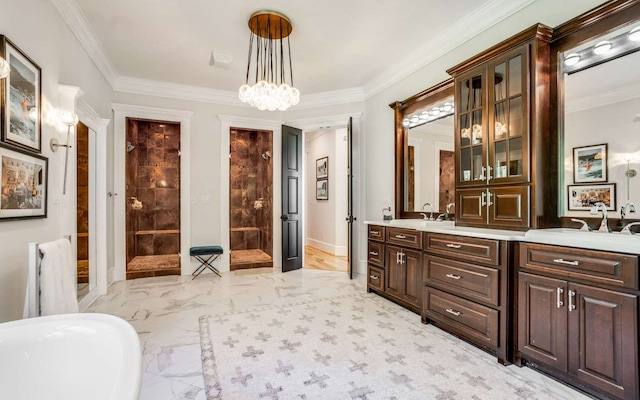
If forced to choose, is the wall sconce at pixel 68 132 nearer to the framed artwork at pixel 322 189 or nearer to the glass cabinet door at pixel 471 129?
the glass cabinet door at pixel 471 129

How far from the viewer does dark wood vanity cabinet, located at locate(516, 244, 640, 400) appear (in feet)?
5.52

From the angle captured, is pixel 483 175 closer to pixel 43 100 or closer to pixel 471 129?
pixel 471 129

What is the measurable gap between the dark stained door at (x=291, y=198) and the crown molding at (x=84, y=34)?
2514 millimetres

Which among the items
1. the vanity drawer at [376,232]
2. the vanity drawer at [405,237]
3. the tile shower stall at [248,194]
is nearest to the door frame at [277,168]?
the tile shower stall at [248,194]

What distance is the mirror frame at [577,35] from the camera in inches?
80.8

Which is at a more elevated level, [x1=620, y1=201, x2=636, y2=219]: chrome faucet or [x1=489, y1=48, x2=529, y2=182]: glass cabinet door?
[x1=489, y1=48, x2=529, y2=182]: glass cabinet door

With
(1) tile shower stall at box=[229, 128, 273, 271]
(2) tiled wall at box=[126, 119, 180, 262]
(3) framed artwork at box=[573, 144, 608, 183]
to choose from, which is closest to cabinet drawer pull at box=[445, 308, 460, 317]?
(3) framed artwork at box=[573, 144, 608, 183]

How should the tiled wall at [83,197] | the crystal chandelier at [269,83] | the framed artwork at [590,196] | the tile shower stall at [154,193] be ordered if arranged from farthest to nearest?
the tile shower stall at [154,193]
the tiled wall at [83,197]
the crystal chandelier at [269,83]
the framed artwork at [590,196]

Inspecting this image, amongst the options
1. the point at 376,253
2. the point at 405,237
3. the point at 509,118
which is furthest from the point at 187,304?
the point at 509,118

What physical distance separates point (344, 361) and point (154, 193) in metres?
5.45

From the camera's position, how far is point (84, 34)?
327 cm

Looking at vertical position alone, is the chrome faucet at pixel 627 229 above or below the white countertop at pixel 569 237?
above

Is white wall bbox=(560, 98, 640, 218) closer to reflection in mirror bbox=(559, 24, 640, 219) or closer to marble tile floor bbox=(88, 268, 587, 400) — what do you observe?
reflection in mirror bbox=(559, 24, 640, 219)

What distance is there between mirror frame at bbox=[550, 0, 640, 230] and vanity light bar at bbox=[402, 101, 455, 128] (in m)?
1.08
